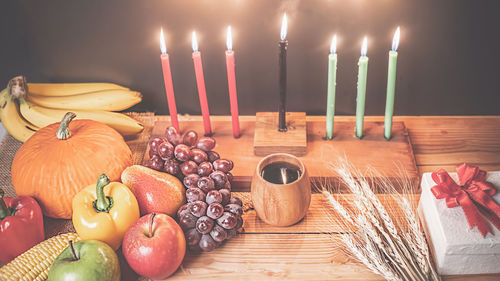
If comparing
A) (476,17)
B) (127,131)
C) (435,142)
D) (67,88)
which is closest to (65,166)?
(127,131)

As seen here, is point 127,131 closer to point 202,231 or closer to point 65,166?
point 65,166

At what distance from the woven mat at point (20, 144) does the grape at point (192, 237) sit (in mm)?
324

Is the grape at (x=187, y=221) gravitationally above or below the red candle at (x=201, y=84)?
below

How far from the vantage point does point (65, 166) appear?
1006mm

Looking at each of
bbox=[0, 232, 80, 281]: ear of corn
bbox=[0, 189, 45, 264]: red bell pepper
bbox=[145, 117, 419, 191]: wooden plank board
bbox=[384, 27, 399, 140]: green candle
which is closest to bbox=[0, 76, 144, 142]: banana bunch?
bbox=[145, 117, 419, 191]: wooden plank board

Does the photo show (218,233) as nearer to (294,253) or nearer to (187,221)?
(187,221)

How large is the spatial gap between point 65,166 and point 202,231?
1.25ft

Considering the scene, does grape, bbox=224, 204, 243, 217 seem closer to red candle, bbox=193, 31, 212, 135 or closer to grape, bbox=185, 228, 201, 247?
grape, bbox=185, 228, 201, 247

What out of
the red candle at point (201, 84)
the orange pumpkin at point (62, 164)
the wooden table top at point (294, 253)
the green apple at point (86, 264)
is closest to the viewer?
the green apple at point (86, 264)

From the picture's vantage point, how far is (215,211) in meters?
0.91

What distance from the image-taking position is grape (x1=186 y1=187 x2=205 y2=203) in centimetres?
95

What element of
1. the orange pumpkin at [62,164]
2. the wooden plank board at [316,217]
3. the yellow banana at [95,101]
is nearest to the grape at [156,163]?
the orange pumpkin at [62,164]

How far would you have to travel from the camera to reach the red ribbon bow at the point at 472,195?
2.75ft

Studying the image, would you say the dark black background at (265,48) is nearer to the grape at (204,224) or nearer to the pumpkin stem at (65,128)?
the pumpkin stem at (65,128)
